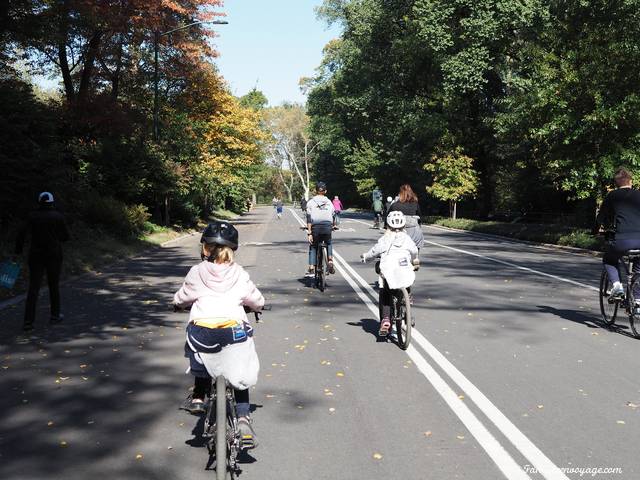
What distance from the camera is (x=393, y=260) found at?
7848 millimetres

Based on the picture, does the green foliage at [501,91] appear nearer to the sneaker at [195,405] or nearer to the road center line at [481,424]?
the road center line at [481,424]

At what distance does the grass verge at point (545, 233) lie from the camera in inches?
898

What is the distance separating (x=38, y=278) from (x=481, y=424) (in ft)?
21.5

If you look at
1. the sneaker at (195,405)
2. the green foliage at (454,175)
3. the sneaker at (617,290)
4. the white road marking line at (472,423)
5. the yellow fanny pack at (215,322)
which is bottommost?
the white road marking line at (472,423)

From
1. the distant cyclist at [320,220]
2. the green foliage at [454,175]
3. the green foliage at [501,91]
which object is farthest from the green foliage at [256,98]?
the distant cyclist at [320,220]

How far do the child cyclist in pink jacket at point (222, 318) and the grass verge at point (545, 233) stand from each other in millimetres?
16529

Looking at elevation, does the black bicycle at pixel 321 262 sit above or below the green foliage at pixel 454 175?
below

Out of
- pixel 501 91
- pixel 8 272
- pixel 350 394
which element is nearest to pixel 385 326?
pixel 350 394

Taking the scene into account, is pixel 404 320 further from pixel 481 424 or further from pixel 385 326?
pixel 481 424

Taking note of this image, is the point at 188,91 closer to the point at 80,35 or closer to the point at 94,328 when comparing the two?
the point at 80,35

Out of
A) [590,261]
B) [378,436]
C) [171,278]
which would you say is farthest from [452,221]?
[378,436]

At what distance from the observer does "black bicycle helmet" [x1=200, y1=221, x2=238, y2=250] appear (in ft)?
13.4

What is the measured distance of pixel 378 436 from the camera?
15.5ft

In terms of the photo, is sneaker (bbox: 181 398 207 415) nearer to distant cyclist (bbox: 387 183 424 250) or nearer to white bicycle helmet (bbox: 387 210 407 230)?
white bicycle helmet (bbox: 387 210 407 230)
